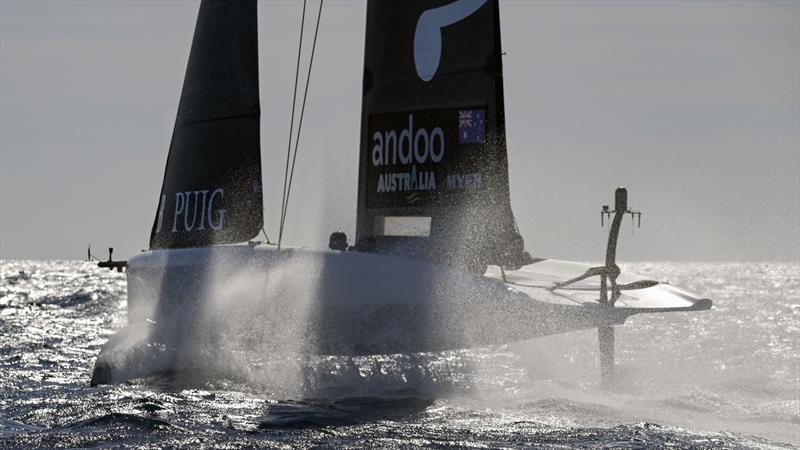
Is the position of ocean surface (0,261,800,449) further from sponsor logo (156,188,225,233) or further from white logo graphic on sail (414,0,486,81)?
white logo graphic on sail (414,0,486,81)

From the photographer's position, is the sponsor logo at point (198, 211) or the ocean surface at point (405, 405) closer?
the ocean surface at point (405, 405)

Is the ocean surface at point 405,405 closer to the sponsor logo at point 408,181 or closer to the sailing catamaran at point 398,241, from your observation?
the sailing catamaran at point 398,241

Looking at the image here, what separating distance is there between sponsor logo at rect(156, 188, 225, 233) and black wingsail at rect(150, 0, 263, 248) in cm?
1

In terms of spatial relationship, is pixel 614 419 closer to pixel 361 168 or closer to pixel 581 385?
pixel 581 385

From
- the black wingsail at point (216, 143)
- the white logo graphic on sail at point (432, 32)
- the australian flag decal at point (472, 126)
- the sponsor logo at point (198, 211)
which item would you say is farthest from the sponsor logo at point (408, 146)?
the sponsor logo at point (198, 211)

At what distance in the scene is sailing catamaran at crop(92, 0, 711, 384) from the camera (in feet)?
39.5

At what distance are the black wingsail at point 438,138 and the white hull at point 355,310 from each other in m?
0.90

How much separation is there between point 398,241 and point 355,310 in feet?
6.25

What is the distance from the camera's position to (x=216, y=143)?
1545 centimetres

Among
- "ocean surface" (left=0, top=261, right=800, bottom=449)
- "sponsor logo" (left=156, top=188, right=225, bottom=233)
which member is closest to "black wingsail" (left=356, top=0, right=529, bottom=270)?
"ocean surface" (left=0, top=261, right=800, bottom=449)

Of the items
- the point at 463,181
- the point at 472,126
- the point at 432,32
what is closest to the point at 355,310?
the point at 463,181

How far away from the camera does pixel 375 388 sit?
12.2m

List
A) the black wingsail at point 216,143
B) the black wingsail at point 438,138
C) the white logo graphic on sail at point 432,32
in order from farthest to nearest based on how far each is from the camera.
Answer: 1. the black wingsail at point 216,143
2. the white logo graphic on sail at point 432,32
3. the black wingsail at point 438,138

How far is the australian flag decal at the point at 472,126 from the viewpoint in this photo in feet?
Result: 43.7
